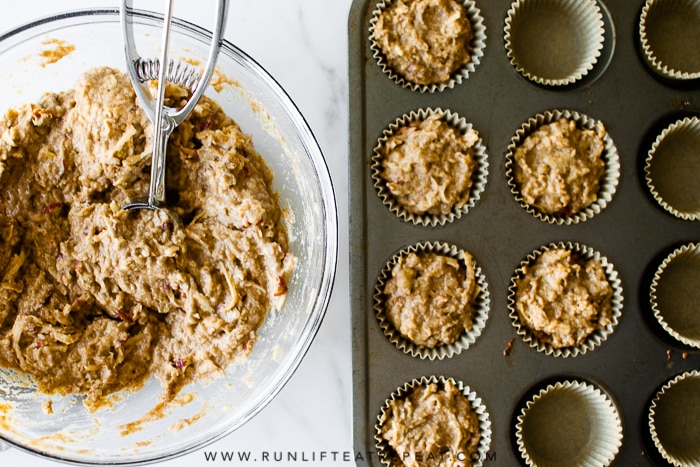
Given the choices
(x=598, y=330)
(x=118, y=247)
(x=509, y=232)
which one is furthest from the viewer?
(x=598, y=330)

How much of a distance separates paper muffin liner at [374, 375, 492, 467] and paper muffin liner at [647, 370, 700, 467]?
78 cm

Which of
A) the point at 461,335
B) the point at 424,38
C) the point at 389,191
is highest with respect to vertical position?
the point at 424,38

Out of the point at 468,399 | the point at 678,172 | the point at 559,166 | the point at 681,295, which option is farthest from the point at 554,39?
the point at 468,399

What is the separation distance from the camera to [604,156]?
251 centimetres

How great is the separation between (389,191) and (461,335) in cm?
66

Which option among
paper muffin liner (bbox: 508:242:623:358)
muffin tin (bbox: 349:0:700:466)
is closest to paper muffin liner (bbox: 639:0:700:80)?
muffin tin (bbox: 349:0:700:466)

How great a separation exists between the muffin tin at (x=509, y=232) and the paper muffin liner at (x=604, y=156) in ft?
0.07

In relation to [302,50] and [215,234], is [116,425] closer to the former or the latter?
[215,234]

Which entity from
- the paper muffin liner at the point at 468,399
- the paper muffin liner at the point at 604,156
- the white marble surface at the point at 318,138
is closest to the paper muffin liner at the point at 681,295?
the paper muffin liner at the point at 604,156

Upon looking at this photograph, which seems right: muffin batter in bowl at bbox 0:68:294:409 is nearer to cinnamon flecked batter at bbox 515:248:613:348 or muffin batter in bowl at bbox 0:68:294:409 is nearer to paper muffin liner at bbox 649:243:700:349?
cinnamon flecked batter at bbox 515:248:613:348

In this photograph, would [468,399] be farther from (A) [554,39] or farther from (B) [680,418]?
(A) [554,39]

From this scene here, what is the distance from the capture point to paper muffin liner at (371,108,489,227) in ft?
7.89

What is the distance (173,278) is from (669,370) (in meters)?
2.02

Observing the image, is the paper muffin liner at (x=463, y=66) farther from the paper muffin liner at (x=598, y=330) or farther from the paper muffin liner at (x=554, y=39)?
the paper muffin liner at (x=598, y=330)
